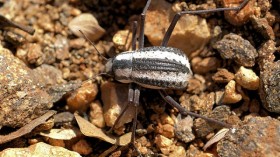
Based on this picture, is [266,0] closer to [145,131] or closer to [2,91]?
[145,131]

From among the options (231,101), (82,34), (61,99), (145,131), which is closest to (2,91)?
(61,99)

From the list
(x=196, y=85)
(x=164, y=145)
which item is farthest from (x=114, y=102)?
(x=196, y=85)

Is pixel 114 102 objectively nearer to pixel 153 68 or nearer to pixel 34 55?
pixel 153 68

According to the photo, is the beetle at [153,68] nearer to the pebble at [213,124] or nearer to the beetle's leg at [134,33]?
the beetle's leg at [134,33]

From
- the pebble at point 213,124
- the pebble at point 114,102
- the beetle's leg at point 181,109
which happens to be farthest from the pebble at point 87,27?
the pebble at point 213,124

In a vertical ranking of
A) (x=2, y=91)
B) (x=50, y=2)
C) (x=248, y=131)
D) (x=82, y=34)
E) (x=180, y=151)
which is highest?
(x=50, y=2)

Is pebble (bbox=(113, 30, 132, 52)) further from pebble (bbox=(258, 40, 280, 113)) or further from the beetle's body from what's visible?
pebble (bbox=(258, 40, 280, 113))
